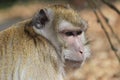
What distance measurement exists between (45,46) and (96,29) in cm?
861

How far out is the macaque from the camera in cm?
674

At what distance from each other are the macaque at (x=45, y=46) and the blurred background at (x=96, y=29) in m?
0.46

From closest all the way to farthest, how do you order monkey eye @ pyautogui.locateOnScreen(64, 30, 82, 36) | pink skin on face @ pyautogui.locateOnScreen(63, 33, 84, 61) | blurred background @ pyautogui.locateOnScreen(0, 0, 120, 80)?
pink skin on face @ pyautogui.locateOnScreen(63, 33, 84, 61)
monkey eye @ pyautogui.locateOnScreen(64, 30, 82, 36)
blurred background @ pyautogui.locateOnScreen(0, 0, 120, 80)

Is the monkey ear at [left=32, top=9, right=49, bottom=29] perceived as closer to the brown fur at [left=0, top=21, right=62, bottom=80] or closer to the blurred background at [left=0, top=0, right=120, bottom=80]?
the brown fur at [left=0, top=21, right=62, bottom=80]

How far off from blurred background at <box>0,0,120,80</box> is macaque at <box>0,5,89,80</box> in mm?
459

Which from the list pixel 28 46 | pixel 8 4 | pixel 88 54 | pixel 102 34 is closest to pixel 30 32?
pixel 28 46

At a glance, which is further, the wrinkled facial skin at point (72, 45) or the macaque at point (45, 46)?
the wrinkled facial skin at point (72, 45)

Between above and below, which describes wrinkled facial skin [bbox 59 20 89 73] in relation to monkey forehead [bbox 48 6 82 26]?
below

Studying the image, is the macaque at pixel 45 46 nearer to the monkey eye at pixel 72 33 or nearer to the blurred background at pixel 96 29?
the monkey eye at pixel 72 33

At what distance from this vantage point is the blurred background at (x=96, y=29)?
29.7 feet

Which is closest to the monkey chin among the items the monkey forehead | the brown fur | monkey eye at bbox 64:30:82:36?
the brown fur

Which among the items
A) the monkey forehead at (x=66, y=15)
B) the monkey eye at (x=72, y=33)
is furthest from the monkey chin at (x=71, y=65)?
the monkey forehead at (x=66, y=15)

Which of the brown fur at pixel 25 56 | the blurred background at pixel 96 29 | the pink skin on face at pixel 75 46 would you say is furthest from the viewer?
the blurred background at pixel 96 29

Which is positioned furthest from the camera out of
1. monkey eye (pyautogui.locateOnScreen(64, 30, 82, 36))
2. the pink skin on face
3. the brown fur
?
monkey eye (pyautogui.locateOnScreen(64, 30, 82, 36))
